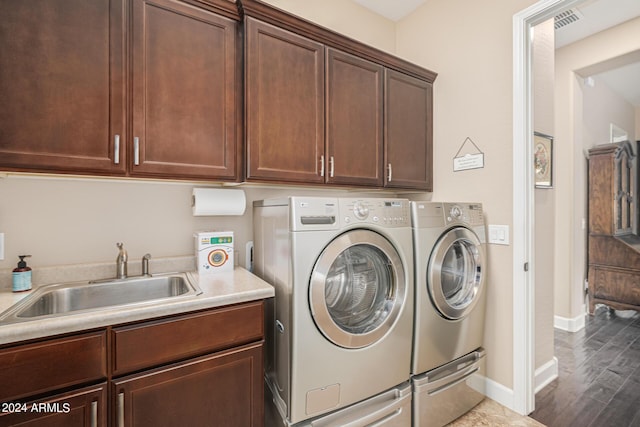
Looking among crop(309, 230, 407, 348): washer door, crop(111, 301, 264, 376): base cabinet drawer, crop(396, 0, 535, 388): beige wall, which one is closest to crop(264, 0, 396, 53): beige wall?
crop(396, 0, 535, 388): beige wall

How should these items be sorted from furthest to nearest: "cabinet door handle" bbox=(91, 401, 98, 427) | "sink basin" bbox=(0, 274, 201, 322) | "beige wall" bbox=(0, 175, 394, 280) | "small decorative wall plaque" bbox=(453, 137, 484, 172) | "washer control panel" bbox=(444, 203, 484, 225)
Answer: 1. "small decorative wall plaque" bbox=(453, 137, 484, 172)
2. "washer control panel" bbox=(444, 203, 484, 225)
3. "beige wall" bbox=(0, 175, 394, 280)
4. "sink basin" bbox=(0, 274, 201, 322)
5. "cabinet door handle" bbox=(91, 401, 98, 427)

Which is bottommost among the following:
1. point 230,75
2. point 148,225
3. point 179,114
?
point 148,225

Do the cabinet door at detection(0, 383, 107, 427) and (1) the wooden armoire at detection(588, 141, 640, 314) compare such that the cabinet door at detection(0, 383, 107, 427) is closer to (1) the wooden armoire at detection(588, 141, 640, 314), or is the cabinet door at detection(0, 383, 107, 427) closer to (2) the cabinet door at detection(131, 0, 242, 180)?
(2) the cabinet door at detection(131, 0, 242, 180)

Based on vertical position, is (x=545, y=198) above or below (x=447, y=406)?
above

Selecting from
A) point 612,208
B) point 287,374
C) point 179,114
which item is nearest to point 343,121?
point 179,114

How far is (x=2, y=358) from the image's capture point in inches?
34.9

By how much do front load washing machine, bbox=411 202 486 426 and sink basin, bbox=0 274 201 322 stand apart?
3.99 feet

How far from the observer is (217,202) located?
5.81ft

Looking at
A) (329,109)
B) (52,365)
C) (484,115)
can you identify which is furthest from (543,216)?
(52,365)

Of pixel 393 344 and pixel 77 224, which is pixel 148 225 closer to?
pixel 77 224

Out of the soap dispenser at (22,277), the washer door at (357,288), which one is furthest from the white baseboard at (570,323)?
the soap dispenser at (22,277)

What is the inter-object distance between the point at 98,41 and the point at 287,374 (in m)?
1.65

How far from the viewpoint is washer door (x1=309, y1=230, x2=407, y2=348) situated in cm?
136

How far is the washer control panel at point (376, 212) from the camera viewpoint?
1433mm
